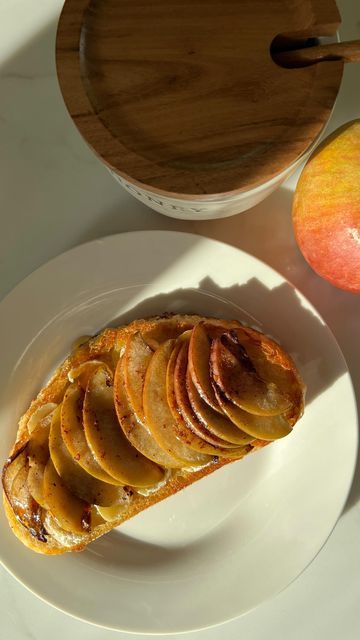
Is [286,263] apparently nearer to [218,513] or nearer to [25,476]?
[218,513]

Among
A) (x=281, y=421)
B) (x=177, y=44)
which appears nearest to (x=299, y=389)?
(x=281, y=421)

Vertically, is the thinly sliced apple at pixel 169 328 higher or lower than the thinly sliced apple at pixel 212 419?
higher

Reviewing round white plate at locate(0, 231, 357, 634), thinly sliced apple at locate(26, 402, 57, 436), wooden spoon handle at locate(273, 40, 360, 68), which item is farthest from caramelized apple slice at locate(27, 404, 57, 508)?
wooden spoon handle at locate(273, 40, 360, 68)

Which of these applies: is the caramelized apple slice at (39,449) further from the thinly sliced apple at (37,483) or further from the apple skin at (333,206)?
the apple skin at (333,206)

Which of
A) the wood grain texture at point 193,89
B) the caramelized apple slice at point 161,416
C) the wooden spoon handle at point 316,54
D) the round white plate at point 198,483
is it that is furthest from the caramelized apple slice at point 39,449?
the wooden spoon handle at point 316,54

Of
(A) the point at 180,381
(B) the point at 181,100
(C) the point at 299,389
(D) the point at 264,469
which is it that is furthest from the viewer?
(D) the point at 264,469

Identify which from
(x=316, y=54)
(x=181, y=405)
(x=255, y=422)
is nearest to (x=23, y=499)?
(x=181, y=405)

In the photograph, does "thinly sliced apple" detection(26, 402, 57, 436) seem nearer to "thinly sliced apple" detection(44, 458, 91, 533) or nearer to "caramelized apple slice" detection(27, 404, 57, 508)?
"caramelized apple slice" detection(27, 404, 57, 508)
